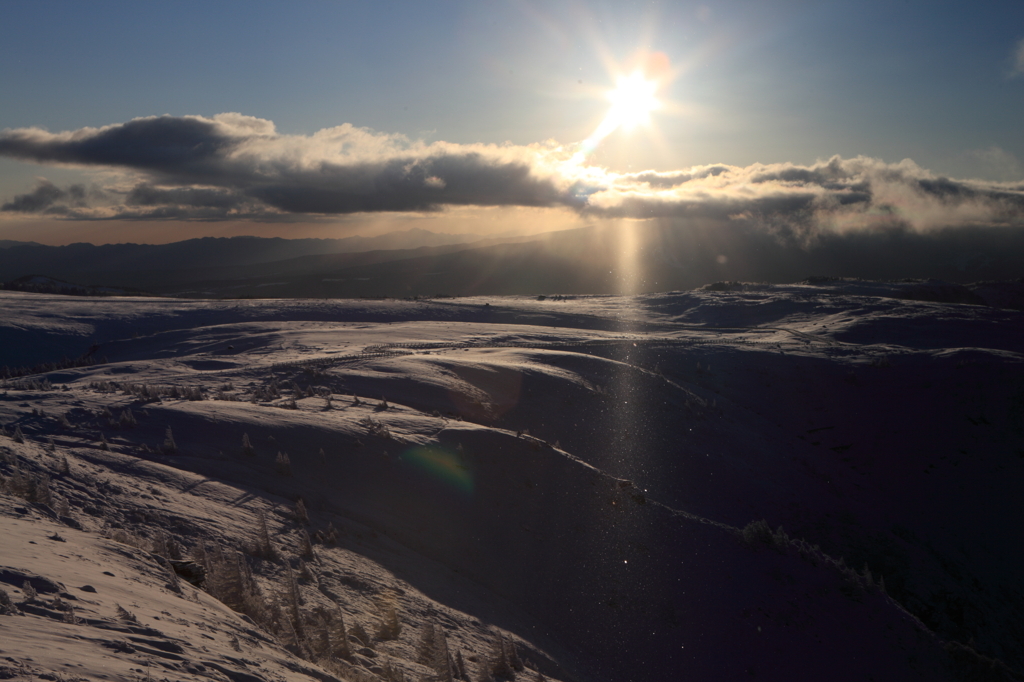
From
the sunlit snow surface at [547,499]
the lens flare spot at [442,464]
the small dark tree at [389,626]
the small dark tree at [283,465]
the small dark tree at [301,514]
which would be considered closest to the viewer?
the small dark tree at [389,626]

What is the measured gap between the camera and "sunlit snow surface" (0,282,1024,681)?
20.4 ft

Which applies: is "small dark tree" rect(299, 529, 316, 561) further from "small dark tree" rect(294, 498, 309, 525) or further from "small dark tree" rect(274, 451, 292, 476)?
"small dark tree" rect(274, 451, 292, 476)

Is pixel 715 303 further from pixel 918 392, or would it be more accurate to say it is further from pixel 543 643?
pixel 543 643

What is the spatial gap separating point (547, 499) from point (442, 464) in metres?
1.79

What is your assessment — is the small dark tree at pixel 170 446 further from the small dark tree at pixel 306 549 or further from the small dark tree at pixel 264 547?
the small dark tree at pixel 306 549

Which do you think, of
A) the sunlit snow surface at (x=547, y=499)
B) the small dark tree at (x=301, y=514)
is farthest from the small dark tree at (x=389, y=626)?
the small dark tree at (x=301, y=514)

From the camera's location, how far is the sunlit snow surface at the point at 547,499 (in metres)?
6.21

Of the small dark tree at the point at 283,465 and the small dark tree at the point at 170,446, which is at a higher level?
the small dark tree at the point at 170,446

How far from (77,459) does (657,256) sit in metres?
138

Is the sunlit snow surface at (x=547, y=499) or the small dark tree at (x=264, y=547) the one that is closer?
the sunlit snow surface at (x=547, y=499)

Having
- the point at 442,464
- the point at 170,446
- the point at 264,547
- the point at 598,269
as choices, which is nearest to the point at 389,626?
the point at 264,547

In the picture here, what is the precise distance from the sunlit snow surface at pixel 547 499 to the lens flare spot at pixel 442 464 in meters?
0.04

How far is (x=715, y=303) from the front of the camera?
1572 inches

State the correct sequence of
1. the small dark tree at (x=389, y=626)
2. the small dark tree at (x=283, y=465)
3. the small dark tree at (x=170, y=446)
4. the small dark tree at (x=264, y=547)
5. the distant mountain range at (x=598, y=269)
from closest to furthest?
the small dark tree at (x=389, y=626) → the small dark tree at (x=264, y=547) → the small dark tree at (x=170, y=446) → the small dark tree at (x=283, y=465) → the distant mountain range at (x=598, y=269)
